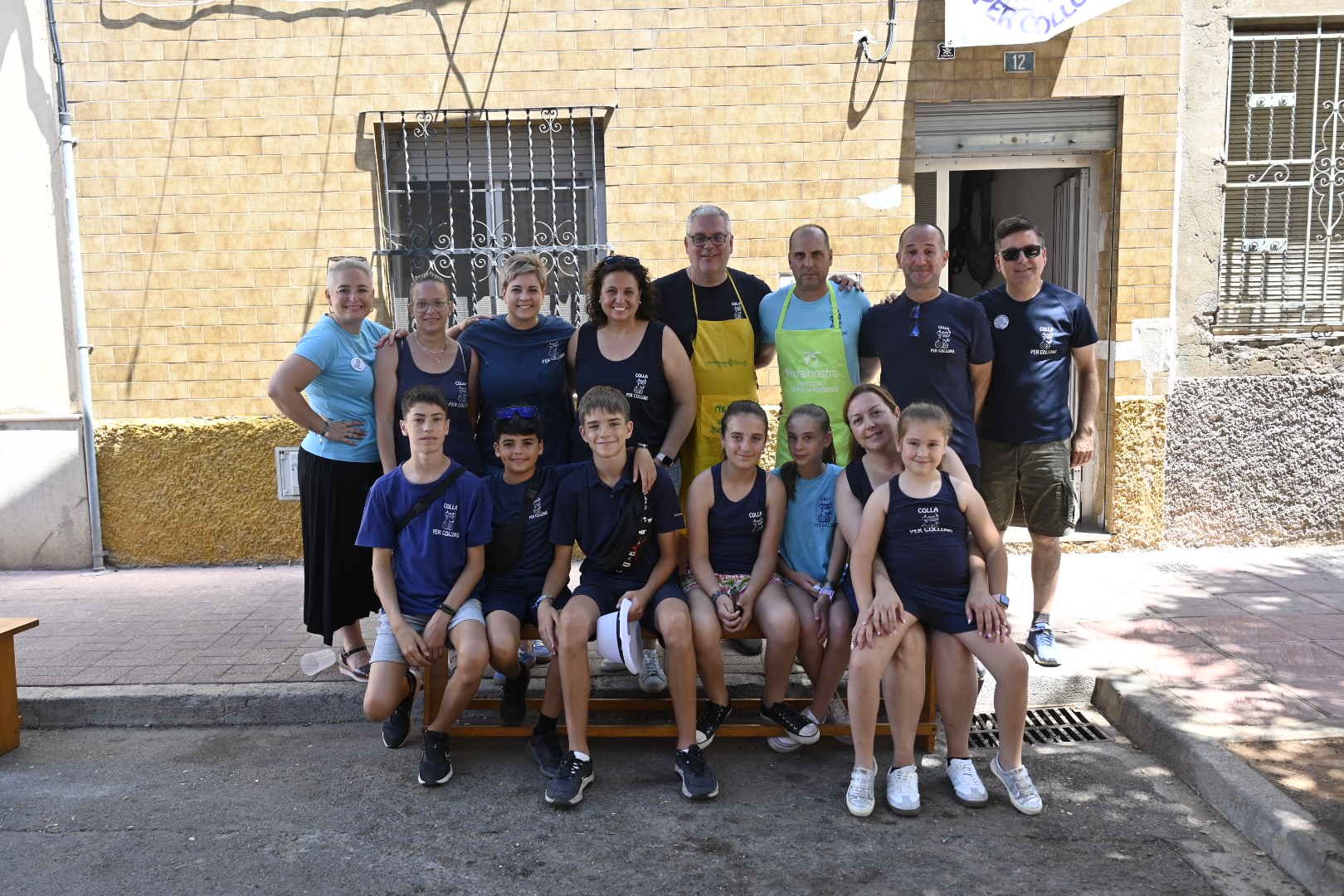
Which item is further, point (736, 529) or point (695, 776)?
point (736, 529)

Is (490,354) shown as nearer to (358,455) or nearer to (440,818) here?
(358,455)

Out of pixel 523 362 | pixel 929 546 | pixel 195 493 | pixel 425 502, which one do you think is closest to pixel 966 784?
pixel 929 546

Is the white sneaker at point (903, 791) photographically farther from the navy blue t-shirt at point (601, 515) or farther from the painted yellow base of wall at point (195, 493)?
the painted yellow base of wall at point (195, 493)

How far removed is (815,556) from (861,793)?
0.97 meters

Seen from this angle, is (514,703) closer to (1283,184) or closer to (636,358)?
(636,358)

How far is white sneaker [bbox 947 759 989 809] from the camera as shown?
3.56 m

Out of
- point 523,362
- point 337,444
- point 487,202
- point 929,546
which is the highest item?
point 487,202

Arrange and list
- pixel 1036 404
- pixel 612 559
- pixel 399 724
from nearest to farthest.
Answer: pixel 612 559
pixel 399 724
pixel 1036 404

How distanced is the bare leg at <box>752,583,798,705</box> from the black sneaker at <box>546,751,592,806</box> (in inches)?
29.9

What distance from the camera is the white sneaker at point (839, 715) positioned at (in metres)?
4.07

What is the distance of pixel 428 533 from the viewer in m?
4.05

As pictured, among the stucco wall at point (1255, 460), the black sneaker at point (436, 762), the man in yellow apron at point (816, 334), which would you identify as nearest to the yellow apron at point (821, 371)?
the man in yellow apron at point (816, 334)

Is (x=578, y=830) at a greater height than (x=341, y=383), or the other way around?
(x=341, y=383)

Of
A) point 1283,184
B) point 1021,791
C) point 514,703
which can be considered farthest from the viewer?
point 1283,184
